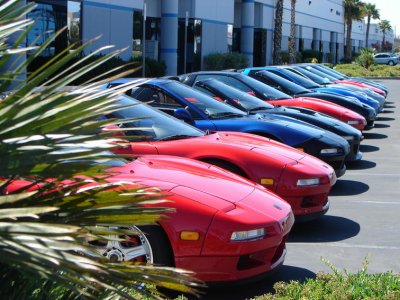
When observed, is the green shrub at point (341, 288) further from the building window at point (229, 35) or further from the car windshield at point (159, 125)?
the building window at point (229, 35)

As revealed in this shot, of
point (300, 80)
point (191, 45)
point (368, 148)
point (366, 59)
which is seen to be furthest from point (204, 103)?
point (366, 59)

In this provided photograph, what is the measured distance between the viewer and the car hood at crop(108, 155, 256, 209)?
17.6 feet

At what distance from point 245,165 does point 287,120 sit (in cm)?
342

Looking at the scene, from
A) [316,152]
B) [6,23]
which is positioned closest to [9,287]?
[6,23]

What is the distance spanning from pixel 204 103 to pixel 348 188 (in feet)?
8.96

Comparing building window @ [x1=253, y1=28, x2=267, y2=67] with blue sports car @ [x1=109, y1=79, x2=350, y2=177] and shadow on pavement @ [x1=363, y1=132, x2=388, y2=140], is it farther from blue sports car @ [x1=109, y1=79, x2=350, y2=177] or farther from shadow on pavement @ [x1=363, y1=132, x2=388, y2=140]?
blue sports car @ [x1=109, y1=79, x2=350, y2=177]

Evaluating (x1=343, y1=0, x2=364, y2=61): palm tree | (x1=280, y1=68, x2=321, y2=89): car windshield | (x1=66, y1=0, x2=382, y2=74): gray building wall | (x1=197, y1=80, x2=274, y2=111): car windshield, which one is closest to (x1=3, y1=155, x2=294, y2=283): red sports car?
(x1=66, y1=0, x2=382, y2=74): gray building wall

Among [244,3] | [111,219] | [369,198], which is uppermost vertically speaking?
[244,3]

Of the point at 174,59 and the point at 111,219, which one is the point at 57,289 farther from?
the point at 174,59

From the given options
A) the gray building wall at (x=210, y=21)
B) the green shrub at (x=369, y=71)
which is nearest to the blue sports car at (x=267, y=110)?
the gray building wall at (x=210, y=21)

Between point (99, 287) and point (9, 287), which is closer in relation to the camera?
point (99, 287)

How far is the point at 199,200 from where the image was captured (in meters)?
5.20

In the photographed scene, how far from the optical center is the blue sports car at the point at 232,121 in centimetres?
904

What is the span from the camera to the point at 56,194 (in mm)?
2367
